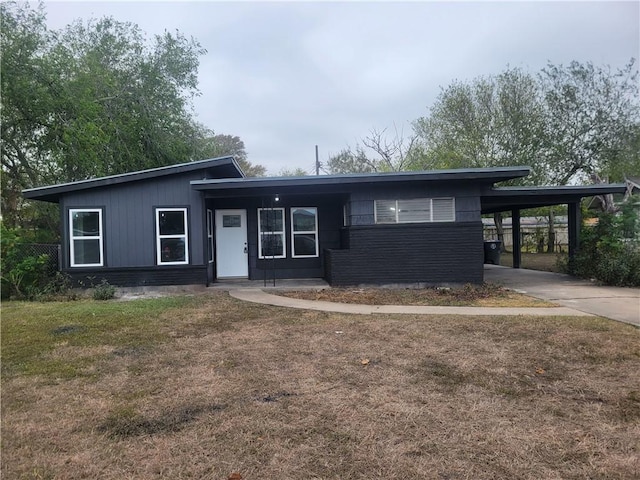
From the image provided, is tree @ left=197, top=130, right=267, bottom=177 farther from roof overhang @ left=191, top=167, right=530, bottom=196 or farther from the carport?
the carport

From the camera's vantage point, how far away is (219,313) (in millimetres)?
7555

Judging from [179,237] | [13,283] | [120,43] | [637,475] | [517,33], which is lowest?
[637,475]

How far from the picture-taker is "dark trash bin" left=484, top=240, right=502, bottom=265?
17.5 meters

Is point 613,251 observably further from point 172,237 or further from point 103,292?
point 103,292

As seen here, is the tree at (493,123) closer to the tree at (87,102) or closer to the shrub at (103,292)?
the tree at (87,102)

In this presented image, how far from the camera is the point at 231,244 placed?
40.5 ft

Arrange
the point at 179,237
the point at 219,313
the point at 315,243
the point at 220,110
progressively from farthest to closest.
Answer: the point at 220,110 < the point at 315,243 < the point at 179,237 < the point at 219,313

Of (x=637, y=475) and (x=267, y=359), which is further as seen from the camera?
(x=267, y=359)

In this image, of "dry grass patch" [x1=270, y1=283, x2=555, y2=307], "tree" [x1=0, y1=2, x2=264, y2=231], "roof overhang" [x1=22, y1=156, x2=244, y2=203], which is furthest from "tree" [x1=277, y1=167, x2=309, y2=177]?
"dry grass patch" [x1=270, y1=283, x2=555, y2=307]

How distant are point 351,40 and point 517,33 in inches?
218

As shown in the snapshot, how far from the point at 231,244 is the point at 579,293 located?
9.00 metres

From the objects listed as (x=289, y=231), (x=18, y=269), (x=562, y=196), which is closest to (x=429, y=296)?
(x=289, y=231)

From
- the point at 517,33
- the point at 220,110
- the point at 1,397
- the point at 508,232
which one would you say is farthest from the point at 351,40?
the point at 508,232

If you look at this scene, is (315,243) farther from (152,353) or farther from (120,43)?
(120,43)
